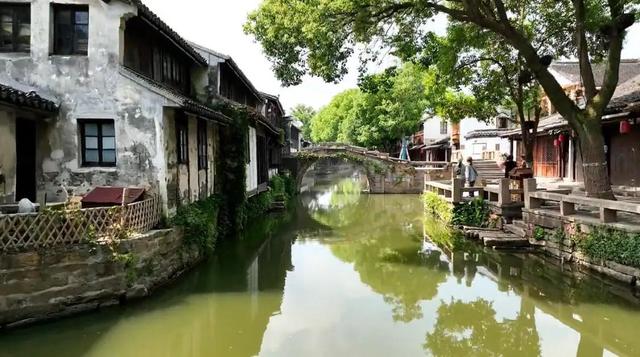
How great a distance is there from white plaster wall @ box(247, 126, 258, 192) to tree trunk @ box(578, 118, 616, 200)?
13313 mm

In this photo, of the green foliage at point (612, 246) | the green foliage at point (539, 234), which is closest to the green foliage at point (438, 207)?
the green foliage at point (539, 234)

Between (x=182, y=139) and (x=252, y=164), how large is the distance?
27.6ft

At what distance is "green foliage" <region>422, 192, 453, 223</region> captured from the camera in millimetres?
21264

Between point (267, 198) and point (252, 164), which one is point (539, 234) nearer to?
point (252, 164)

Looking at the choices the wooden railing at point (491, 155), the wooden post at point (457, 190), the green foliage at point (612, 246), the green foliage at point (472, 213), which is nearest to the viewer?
the green foliage at point (612, 246)

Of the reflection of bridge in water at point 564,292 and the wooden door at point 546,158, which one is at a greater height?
the wooden door at point 546,158

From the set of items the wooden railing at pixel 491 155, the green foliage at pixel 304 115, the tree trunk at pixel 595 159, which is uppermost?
the green foliage at pixel 304 115

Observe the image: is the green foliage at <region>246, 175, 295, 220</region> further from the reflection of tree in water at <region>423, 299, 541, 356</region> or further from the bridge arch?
the reflection of tree in water at <region>423, 299, 541, 356</region>

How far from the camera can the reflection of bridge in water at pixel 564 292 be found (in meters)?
8.84

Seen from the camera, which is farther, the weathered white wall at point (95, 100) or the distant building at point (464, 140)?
the distant building at point (464, 140)

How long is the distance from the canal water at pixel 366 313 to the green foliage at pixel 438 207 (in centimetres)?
504

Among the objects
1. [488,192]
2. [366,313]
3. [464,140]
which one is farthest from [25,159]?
[464,140]

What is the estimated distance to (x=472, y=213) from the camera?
64.8 feet

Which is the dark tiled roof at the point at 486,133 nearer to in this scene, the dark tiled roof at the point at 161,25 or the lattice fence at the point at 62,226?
the dark tiled roof at the point at 161,25
